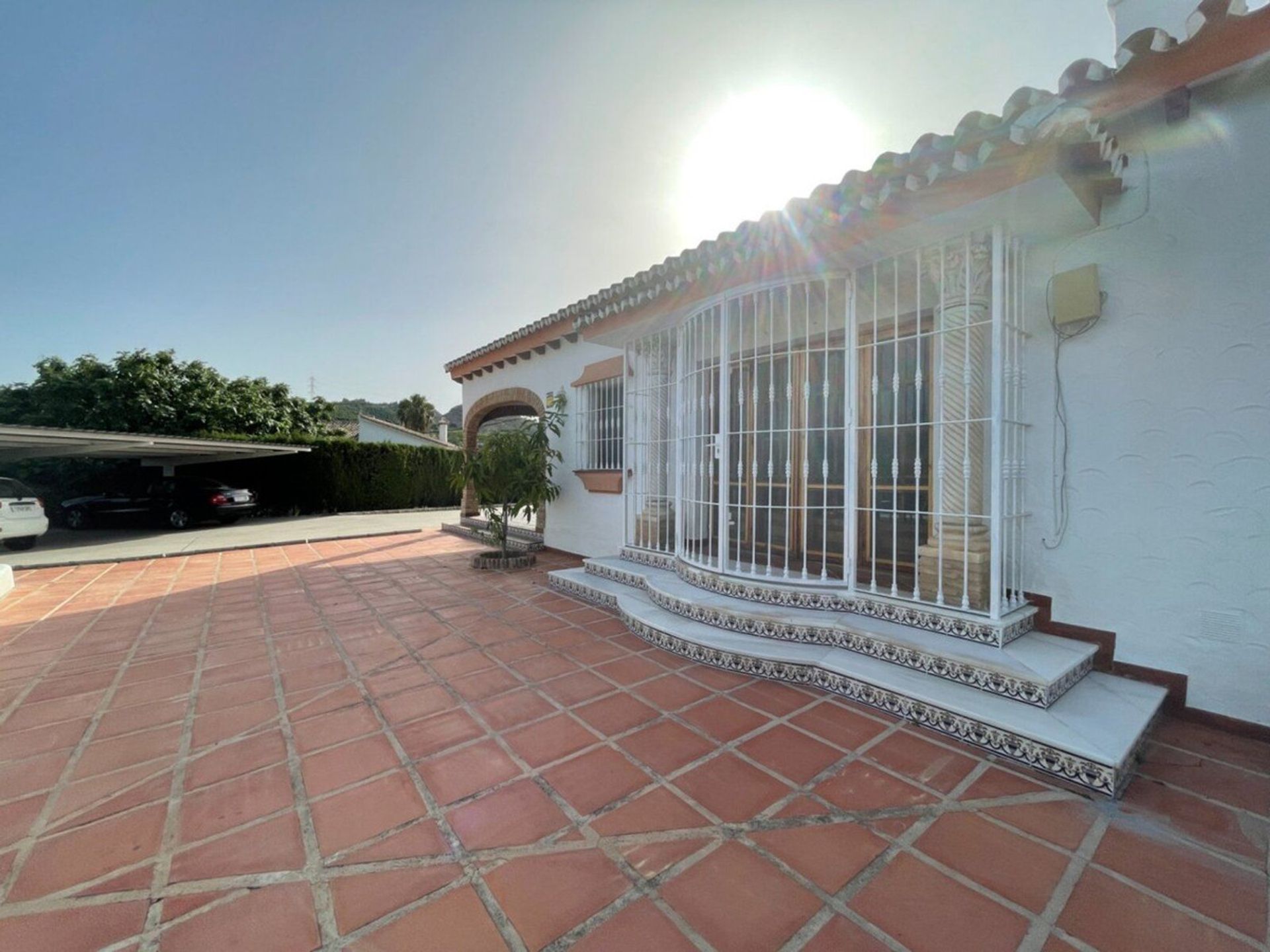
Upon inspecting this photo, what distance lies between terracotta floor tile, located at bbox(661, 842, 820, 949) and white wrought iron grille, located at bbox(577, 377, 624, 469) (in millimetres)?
4895

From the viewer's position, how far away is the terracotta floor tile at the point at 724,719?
2502mm

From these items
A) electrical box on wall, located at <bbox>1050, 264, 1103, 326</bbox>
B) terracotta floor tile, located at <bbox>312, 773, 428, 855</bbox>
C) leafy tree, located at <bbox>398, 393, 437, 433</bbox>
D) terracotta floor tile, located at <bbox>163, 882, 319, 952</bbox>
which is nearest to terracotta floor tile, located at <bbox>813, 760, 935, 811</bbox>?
terracotta floor tile, located at <bbox>312, 773, 428, 855</bbox>

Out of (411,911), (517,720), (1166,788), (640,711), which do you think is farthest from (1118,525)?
(411,911)

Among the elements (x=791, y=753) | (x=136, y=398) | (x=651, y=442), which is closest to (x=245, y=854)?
(x=791, y=753)

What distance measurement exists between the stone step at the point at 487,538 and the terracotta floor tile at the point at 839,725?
16.6ft

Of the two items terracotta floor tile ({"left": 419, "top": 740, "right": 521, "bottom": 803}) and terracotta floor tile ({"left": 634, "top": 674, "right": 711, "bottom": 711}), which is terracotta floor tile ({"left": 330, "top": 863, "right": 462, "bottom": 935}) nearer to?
terracotta floor tile ({"left": 419, "top": 740, "right": 521, "bottom": 803})

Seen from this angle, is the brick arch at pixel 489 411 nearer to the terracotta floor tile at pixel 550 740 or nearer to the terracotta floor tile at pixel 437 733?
the terracotta floor tile at pixel 437 733

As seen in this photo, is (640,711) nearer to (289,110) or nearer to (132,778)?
(132,778)

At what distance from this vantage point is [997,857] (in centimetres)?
168

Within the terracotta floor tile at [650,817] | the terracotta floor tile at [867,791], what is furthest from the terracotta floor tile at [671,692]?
the terracotta floor tile at [867,791]

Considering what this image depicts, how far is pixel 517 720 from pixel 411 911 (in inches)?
46.2

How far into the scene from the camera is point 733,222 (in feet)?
12.2

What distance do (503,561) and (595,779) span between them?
4667mm

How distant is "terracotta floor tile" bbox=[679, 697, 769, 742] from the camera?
2502mm
